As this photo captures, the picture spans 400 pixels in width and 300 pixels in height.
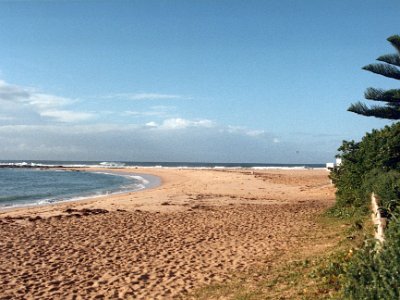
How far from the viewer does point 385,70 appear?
16.8 meters

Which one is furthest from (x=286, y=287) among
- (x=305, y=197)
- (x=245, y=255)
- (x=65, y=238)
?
(x=305, y=197)

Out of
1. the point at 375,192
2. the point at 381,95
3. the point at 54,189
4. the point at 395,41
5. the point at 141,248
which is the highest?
the point at 395,41

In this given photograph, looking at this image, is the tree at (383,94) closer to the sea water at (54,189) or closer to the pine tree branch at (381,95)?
the pine tree branch at (381,95)

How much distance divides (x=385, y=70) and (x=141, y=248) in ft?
40.3

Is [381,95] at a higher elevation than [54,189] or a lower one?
higher

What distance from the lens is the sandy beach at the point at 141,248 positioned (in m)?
7.61

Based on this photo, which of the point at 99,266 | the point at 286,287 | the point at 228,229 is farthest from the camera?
the point at 228,229

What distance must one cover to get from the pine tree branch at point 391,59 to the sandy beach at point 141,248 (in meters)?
6.74

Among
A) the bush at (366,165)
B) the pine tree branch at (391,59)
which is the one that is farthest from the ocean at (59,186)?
the pine tree branch at (391,59)

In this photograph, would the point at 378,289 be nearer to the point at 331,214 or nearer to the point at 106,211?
the point at 331,214

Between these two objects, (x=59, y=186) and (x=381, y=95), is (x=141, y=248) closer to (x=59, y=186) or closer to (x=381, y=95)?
(x=381, y=95)

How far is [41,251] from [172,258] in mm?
3302

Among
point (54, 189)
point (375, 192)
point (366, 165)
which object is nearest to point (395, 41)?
point (366, 165)

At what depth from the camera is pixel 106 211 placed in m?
17.4
